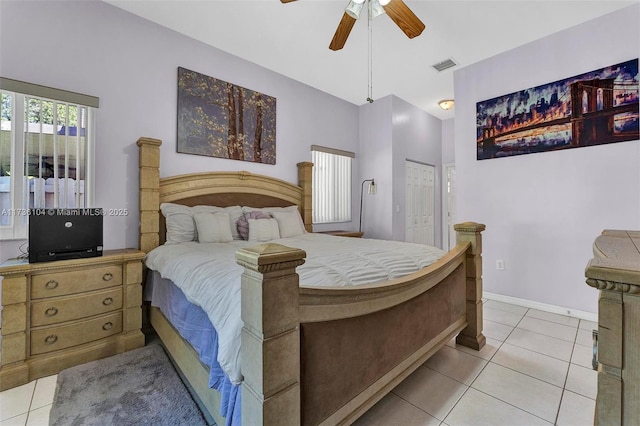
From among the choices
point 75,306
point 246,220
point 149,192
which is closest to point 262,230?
point 246,220

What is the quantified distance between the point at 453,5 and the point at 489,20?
50 centimetres

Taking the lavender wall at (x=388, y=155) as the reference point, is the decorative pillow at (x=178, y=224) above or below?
below

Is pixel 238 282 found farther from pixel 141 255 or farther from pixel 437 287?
pixel 141 255

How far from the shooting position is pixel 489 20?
104 inches

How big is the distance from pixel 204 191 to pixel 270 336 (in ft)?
7.89

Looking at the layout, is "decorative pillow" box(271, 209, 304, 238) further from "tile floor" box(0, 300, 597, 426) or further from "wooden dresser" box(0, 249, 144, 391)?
"tile floor" box(0, 300, 597, 426)

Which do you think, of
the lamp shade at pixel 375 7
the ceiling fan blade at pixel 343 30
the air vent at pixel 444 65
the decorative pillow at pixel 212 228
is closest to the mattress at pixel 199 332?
the decorative pillow at pixel 212 228

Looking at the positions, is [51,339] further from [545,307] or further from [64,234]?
[545,307]

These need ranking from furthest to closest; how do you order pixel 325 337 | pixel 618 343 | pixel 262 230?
pixel 262 230
pixel 325 337
pixel 618 343

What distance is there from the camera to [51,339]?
6.05 ft

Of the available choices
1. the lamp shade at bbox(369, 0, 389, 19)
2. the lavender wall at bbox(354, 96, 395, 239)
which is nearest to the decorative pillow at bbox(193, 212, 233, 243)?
the lamp shade at bbox(369, 0, 389, 19)

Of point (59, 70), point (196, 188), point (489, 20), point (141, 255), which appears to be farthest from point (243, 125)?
point (489, 20)

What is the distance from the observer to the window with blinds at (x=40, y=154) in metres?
2.03

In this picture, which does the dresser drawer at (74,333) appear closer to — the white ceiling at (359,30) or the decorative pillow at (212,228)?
the decorative pillow at (212,228)
